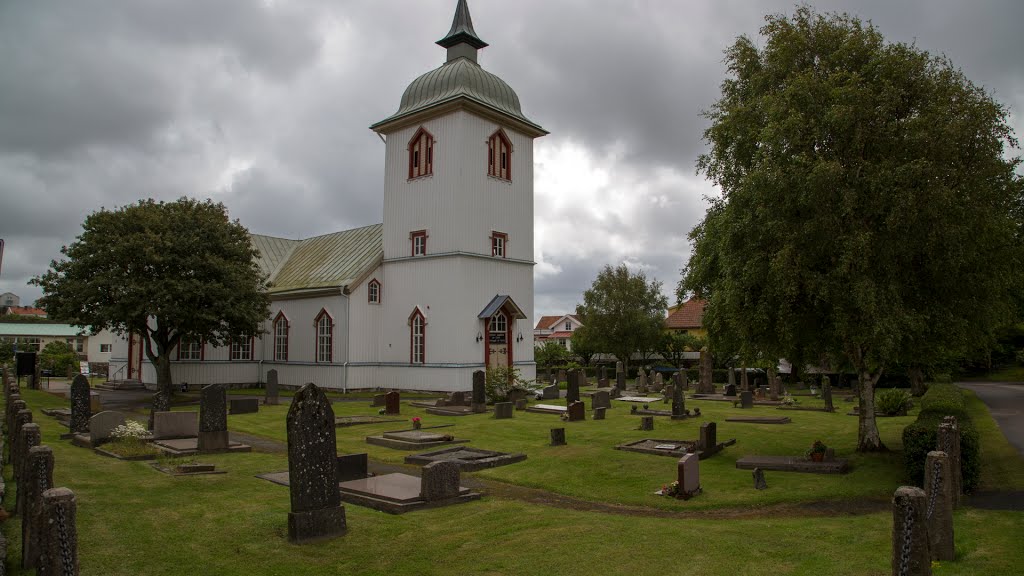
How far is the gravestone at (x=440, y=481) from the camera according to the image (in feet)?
34.5

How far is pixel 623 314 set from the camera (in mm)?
52719

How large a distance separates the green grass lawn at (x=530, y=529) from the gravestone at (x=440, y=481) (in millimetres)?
313

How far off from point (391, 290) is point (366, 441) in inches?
637

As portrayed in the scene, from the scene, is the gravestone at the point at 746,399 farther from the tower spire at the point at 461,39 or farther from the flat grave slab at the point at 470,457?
the tower spire at the point at 461,39

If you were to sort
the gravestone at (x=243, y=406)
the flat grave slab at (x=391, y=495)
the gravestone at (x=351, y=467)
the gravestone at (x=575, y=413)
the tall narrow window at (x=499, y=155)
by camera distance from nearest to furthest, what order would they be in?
the flat grave slab at (x=391, y=495) → the gravestone at (x=351, y=467) → the gravestone at (x=575, y=413) → the gravestone at (x=243, y=406) → the tall narrow window at (x=499, y=155)

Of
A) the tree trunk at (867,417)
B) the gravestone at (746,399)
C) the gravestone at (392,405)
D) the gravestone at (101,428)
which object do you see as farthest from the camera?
the gravestone at (746,399)

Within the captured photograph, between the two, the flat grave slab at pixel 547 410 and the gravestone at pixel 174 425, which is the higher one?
the gravestone at pixel 174 425

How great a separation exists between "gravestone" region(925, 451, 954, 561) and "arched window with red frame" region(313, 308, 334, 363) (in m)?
28.7

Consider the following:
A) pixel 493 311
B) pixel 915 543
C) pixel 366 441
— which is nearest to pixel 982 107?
pixel 915 543

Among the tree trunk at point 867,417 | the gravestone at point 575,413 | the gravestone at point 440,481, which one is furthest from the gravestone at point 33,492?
the gravestone at point 575,413

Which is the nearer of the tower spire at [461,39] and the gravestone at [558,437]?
the gravestone at [558,437]

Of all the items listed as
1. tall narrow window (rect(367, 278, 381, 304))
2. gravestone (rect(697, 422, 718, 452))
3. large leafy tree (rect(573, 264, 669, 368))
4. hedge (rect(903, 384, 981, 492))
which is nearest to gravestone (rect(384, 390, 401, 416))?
tall narrow window (rect(367, 278, 381, 304))

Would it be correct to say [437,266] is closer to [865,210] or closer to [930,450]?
[865,210]

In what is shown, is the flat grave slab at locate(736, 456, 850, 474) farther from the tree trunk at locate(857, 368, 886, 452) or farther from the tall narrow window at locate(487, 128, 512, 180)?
the tall narrow window at locate(487, 128, 512, 180)
